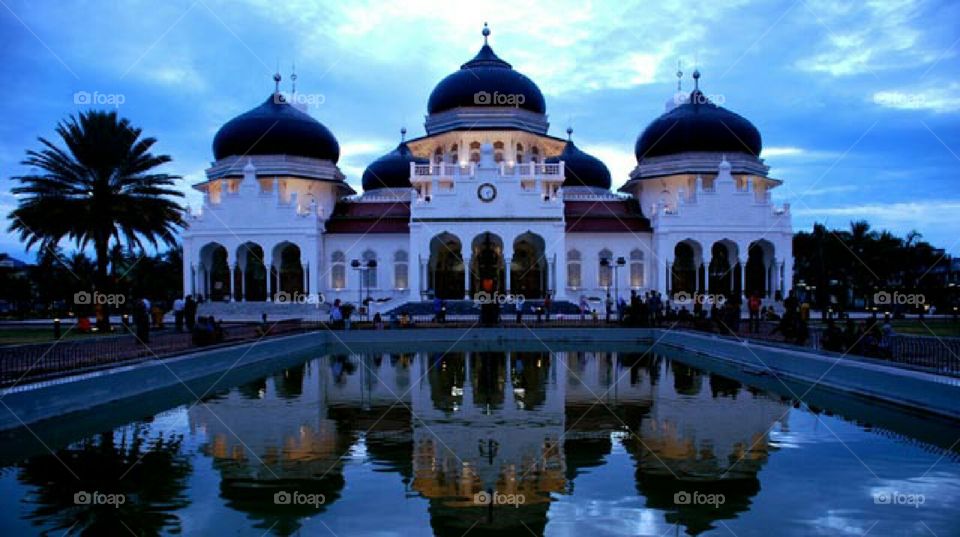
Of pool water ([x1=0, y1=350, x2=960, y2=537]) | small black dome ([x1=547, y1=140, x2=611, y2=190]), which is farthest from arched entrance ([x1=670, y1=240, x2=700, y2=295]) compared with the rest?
pool water ([x1=0, y1=350, x2=960, y2=537])

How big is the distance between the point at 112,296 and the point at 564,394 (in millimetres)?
21981

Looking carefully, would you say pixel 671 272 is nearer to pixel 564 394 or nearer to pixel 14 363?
pixel 564 394

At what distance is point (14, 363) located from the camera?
14.0 m

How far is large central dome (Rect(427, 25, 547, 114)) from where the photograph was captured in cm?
5272

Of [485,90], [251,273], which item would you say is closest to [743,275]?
[485,90]

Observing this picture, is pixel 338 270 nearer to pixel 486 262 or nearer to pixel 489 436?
pixel 486 262

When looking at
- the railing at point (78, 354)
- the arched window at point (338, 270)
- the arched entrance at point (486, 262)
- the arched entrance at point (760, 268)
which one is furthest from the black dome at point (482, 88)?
the railing at point (78, 354)

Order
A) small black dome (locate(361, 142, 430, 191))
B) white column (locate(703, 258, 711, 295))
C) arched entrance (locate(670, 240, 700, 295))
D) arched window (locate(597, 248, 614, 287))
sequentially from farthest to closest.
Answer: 1. small black dome (locate(361, 142, 430, 191))
2. arched entrance (locate(670, 240, 700, 295))
3. arched window (locate(597, 248, 614, 287))
4. white column (locate(703, 258, 711, 295))

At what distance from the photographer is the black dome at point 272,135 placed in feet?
173

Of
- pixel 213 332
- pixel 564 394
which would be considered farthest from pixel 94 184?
pixel 564 394

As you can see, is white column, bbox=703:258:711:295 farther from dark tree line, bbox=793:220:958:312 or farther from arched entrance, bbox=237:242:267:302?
arched entrance, bbox=237:242:267:302

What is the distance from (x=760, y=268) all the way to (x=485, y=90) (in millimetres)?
21386

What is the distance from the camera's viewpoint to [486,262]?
48.8 metres

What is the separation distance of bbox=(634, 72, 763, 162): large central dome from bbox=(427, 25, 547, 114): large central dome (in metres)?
8.06
